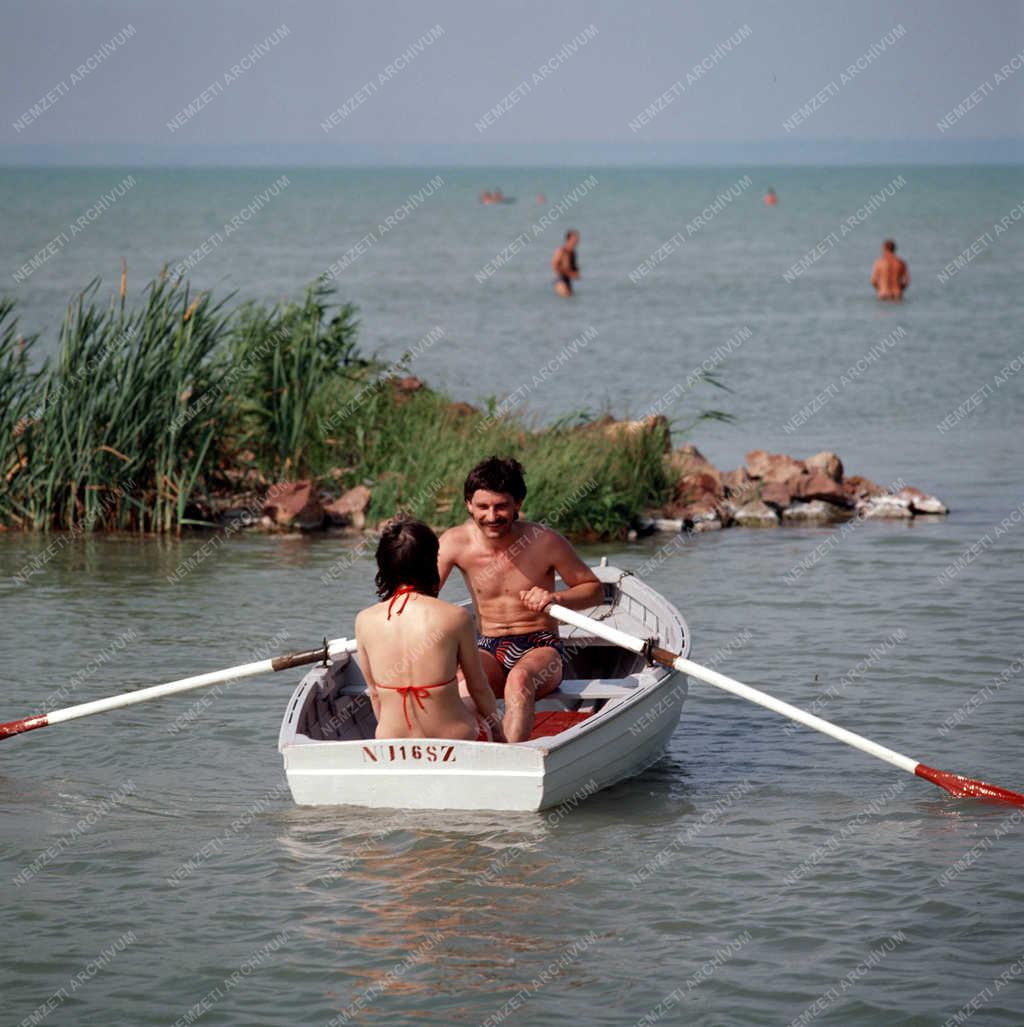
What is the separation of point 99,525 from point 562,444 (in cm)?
395

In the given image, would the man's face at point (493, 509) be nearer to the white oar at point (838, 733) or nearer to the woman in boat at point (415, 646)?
the white oar at point (838, 733)

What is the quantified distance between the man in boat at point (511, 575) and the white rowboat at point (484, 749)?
10.9 inches

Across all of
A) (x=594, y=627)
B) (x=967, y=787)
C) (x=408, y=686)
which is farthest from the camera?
(x=594, y=627)

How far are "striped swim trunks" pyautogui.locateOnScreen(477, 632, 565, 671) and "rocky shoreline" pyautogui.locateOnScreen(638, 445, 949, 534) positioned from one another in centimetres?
631

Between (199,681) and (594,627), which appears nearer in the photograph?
(594,627)

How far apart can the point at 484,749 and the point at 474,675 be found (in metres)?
0.36

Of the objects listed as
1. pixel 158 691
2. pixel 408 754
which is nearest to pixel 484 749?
pixel 408 754

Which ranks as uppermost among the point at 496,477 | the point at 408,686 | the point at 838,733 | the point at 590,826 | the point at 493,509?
the point at 496,477

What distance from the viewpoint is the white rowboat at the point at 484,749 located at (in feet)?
24.8

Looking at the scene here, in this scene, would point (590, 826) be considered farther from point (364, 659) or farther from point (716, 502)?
point (716, 502)

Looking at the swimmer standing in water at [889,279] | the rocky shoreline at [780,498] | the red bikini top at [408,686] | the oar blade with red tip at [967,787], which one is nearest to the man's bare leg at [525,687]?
the red bikini top at [408,686]

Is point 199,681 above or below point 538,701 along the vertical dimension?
above

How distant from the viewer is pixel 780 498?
1552 centimetres

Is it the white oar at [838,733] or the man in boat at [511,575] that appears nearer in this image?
the white oar at [838,733]
